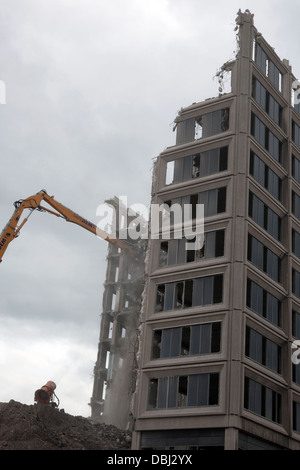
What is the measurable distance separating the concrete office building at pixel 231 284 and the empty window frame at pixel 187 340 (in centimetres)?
7

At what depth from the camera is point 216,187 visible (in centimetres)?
4869

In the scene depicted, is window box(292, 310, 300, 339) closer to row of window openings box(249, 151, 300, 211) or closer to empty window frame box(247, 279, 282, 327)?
empty window frame box(247, 279, 282, 327)

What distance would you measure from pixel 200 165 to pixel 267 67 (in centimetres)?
1260

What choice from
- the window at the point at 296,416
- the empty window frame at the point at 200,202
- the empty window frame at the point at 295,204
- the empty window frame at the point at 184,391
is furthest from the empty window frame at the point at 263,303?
the empty window frame at the point at 295,204

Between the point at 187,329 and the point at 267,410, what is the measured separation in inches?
318

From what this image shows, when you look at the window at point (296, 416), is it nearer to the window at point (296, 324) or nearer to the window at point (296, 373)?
the window at point (296, 373)

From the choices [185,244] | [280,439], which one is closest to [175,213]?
[185,244]

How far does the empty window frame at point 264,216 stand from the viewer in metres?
48.6

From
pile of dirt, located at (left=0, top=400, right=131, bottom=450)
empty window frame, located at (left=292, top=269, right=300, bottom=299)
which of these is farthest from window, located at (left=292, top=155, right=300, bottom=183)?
pile of dirt, located at (left=0, top=400, right=131, bottom=450)

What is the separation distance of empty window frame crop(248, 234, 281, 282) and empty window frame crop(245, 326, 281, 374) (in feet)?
17.7

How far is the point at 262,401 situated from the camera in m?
44.3

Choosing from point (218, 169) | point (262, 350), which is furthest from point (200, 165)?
point (262, 350)
